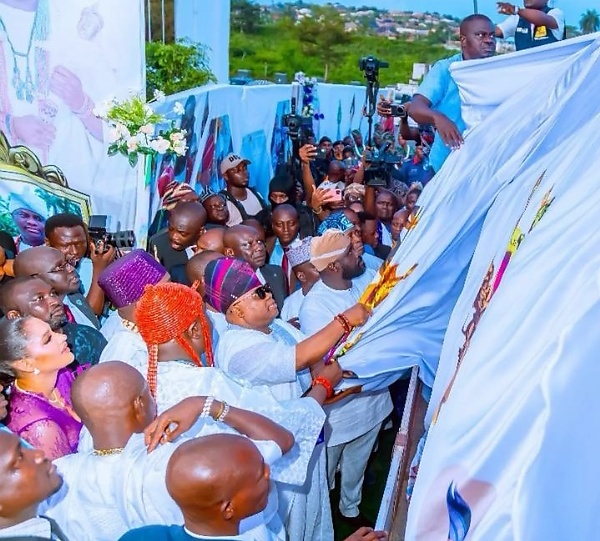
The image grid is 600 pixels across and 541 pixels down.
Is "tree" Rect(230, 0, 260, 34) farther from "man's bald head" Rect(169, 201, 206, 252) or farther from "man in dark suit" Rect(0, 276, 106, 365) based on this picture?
"man in dark suit" Rect(0, 276, 106, 365)

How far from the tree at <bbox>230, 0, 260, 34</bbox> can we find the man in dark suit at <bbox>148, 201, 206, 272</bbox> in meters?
22.0

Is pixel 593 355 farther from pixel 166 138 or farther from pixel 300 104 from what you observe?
pixel 300 104

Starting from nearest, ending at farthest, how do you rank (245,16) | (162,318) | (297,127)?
(162,318)
(297,127)
(245,16)

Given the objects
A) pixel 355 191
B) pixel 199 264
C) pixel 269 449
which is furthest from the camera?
pixel 355 191

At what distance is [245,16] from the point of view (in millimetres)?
25562

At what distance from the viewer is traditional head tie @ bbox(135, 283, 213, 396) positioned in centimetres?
239

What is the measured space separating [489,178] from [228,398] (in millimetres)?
1114

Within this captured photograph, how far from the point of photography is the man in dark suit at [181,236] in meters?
4.44

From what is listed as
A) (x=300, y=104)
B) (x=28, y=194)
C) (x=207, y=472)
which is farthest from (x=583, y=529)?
(x=300, y=104)

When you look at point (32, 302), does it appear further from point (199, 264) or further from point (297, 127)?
point (297, 127)

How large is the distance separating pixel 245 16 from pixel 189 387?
81.9ft

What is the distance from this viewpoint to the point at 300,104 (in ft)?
35.7

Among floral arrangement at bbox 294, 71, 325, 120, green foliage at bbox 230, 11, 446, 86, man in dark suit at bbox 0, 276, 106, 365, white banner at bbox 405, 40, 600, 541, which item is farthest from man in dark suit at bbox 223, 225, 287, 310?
green foliage at bbox 230, 11, 446, 86

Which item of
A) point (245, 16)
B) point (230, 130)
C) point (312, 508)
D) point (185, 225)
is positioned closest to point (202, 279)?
point (312, 508)
